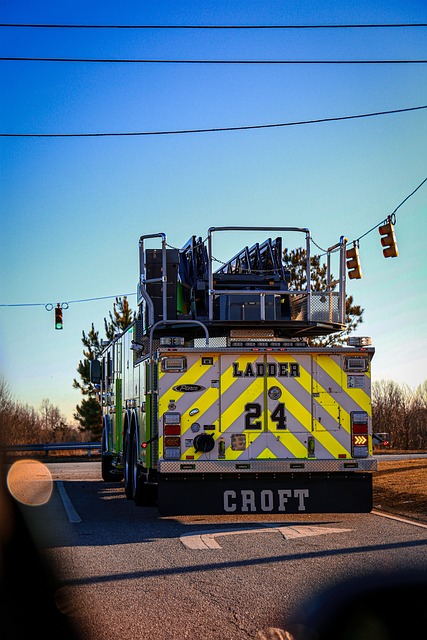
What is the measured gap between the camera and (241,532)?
12438mm

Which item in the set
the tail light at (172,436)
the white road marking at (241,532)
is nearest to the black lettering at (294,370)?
the tail light at (172,436)

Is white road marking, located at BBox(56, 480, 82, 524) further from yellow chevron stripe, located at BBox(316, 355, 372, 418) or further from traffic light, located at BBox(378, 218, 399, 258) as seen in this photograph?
traffic light, located at BBox(378, 218, 399, 258)

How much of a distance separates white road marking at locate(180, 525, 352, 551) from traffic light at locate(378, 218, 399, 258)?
8.82 m

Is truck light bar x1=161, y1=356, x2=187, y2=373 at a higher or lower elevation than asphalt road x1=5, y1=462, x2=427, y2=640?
higher

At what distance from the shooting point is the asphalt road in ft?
22.3

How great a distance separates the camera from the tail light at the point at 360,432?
1309cm

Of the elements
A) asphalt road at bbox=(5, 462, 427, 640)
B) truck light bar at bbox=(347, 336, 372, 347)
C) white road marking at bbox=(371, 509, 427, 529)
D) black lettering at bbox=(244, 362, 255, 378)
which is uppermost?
truck light bar at bbox=(347, 336, 372, 347)

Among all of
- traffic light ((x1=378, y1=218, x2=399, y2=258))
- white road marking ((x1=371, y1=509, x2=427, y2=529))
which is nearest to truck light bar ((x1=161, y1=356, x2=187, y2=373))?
white road marking ((x1=371, y1=509, x2=427, y2=529))

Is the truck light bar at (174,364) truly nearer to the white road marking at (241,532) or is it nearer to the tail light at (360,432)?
the white road marking at (241,532)

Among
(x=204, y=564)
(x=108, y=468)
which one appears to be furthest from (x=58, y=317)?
(x=204, y=564)

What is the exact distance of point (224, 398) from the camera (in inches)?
514

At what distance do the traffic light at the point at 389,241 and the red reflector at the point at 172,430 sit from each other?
29.4 ft

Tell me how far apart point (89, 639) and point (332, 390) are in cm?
752

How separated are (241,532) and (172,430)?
1616 millimetres
